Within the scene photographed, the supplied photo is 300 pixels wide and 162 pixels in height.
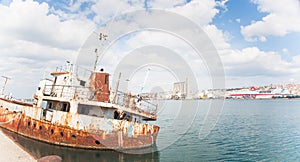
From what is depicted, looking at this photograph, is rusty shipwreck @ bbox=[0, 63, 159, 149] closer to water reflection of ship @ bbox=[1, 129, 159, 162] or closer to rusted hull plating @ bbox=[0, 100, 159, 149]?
rusted hull plating @ bbox=[0, 100, 159, 149]

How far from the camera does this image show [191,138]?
2111 centimetres

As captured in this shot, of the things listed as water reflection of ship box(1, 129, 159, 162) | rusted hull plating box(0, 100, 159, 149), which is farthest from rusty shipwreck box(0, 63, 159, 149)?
water reflection of ship box(1, 129, 159, 162)

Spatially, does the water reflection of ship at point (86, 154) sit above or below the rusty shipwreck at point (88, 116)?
below

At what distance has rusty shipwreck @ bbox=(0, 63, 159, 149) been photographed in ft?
49.4

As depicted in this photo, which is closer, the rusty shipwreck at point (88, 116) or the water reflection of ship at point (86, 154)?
the water reflection of ship at point (86, 154)

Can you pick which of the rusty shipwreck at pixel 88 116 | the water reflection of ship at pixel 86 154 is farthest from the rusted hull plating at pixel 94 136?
the water reflection of ship at pixel 86 154

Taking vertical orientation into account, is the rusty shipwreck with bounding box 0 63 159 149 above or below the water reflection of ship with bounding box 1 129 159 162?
above

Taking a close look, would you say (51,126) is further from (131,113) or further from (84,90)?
(131,113)

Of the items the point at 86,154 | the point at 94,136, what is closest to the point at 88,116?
the point at 94,136

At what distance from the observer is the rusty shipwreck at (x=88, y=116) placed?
1506 cm

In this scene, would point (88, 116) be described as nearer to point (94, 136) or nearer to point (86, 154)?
point (94, 136)

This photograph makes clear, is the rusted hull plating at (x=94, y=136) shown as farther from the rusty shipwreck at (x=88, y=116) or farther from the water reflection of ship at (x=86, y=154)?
the water reflection of ship at (x=86, y=154)

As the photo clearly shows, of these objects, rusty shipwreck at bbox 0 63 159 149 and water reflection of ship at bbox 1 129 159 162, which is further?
rusty shipwreck at bbox 0 63 159 149

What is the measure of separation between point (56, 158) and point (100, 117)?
7.93m
